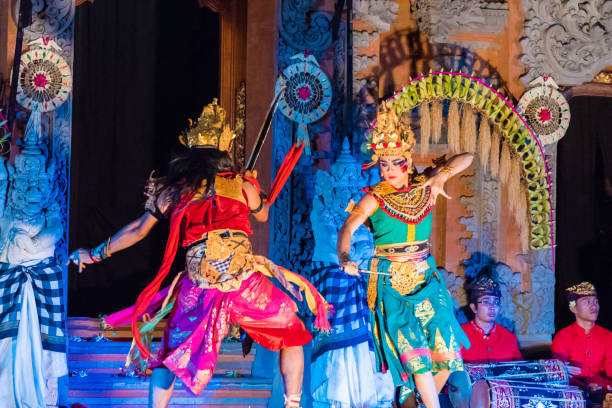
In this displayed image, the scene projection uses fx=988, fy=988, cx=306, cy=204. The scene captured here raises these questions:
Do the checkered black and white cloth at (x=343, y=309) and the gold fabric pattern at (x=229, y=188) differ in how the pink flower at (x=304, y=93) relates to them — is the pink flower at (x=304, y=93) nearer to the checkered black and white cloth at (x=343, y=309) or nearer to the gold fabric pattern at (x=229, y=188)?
the checkered black and white cloth at (x=343, y=309)

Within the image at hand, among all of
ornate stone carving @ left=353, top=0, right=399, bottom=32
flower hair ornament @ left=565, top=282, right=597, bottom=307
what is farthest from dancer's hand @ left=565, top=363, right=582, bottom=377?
ornate stone carving @ left=353, top=0, right=399, bottom=32

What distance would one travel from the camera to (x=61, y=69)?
652 centimetres

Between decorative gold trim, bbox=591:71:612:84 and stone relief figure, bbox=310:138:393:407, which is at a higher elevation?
decorative gold trim, bbox=591:71:612:84

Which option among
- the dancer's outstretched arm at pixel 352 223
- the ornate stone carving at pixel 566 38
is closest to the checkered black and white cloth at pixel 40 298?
the dancer's outstretched arm at pixel 352 223

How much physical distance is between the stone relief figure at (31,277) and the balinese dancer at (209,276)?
0.76 m

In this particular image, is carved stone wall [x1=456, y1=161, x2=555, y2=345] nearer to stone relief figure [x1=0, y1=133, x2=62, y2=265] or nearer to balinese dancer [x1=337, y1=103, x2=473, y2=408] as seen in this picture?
balinese dancer [x1=337, y1=103, x2=473, y2=408]

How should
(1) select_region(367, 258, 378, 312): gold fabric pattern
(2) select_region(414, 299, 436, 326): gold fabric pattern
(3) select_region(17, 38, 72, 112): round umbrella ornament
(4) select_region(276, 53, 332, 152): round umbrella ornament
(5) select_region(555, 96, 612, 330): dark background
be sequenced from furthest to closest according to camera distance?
1. (5) select_region(555, 96, 612, 330): dark background
2. (4) select_region(276, 53, 332, 152): round umbrella ornament
3. (3) select_region(17, 38, 72, 112): round umbrella ornament
4. (1) select_region(367, 258, 378, 312): gold fabric pattern
5. (2) select_region(414, 299, 436, 326): gold fabric pattern

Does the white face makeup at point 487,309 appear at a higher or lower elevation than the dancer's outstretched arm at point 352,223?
lower

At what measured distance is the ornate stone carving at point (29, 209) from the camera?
20.6 ft

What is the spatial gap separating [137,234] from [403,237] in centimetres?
156

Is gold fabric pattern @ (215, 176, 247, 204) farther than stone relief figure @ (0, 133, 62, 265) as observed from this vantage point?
No

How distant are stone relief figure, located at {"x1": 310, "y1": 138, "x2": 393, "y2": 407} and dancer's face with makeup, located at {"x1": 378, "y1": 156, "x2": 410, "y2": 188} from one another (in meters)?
0.99

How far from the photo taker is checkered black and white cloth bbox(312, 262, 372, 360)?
6.69 m

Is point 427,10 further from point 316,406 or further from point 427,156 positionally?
point 316,406
